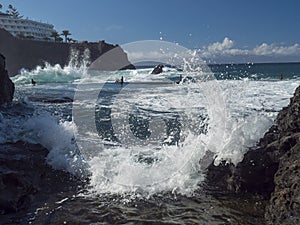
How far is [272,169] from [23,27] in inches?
3855

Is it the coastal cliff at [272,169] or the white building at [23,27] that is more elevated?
the white building at [23,27]

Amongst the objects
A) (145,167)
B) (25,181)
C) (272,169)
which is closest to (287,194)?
(272,169)

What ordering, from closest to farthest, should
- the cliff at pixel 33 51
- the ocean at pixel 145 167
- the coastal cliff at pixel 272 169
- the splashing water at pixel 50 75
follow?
the coastal cliff at pixel 272 169
the ocean at pixel 145 167
the splashing water at pixel 50 75
the cliff at pixel 33 51

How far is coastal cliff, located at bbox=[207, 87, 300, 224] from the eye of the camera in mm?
3739

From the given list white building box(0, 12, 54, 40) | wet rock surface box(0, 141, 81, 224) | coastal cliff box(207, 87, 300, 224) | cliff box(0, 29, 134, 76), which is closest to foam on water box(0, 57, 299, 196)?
coastal cliff box(207, 87, 300, 224)

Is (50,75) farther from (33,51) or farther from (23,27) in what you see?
(23,27)

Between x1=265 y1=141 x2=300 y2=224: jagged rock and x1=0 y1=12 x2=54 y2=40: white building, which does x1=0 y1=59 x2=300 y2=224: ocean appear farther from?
x1=0 y1=12 x2=54 y2=40: white building

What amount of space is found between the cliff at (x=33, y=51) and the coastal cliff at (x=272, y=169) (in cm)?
5699

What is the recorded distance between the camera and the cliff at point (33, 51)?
66000mm

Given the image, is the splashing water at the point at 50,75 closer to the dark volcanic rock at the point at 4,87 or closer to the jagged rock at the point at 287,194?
the dark volcanic rock at the point at 4,87

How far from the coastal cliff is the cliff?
187 ft

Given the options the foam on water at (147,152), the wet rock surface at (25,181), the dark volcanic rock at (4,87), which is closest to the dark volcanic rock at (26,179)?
the wet rock surface at (25,181)

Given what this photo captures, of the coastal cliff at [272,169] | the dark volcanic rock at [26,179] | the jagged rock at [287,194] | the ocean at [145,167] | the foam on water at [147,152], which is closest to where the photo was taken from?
the jagged rock at [287,194]

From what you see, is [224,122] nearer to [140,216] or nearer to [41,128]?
[140,216]
